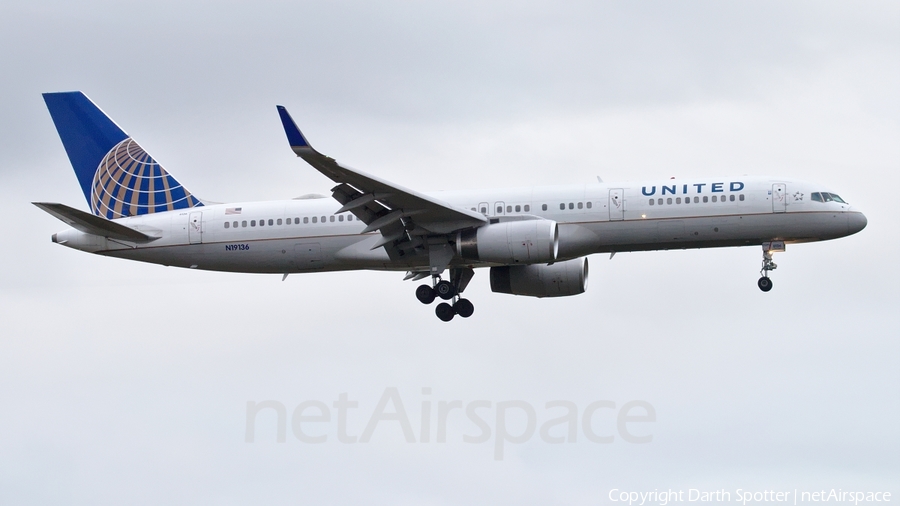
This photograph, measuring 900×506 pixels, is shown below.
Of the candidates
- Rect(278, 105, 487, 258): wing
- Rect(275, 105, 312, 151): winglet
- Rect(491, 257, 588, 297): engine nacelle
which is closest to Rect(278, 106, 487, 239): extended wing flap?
Rect(278, 105, 487, 258): wing

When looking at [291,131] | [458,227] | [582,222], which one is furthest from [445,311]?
[291,131]

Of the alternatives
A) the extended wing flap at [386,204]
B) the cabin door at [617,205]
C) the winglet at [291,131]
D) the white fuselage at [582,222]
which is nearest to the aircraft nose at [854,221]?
the white fuselage at [582,222]

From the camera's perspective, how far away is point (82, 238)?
50.5 m

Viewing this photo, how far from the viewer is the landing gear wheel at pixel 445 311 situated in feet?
166

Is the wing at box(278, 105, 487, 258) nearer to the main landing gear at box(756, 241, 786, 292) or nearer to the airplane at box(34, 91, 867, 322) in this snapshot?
the airplane at box(34, 91, 867, 322)

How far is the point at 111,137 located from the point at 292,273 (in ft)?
33.2

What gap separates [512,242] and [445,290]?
4584mm

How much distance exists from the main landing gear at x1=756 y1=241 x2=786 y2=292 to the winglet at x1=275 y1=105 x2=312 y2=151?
54.8 ft

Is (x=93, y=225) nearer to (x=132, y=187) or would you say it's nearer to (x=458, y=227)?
(x=132, y=187)

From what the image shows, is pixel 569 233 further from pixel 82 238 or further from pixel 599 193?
pixel 82 238

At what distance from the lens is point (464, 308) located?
5062 centimetres

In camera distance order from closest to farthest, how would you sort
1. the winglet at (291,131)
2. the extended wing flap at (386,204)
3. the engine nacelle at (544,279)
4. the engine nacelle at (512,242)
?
1. the winglet at (291,131)
2. the extended wing flap at (386,204)
3. the engine nacelle at (512,242)
4. the engine nacelle at (544,279)

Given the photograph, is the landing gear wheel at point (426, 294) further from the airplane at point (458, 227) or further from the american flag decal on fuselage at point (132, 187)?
the american flag decal on fuselage at point (132, 187)

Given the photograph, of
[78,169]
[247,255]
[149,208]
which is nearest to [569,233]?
[247,255]
